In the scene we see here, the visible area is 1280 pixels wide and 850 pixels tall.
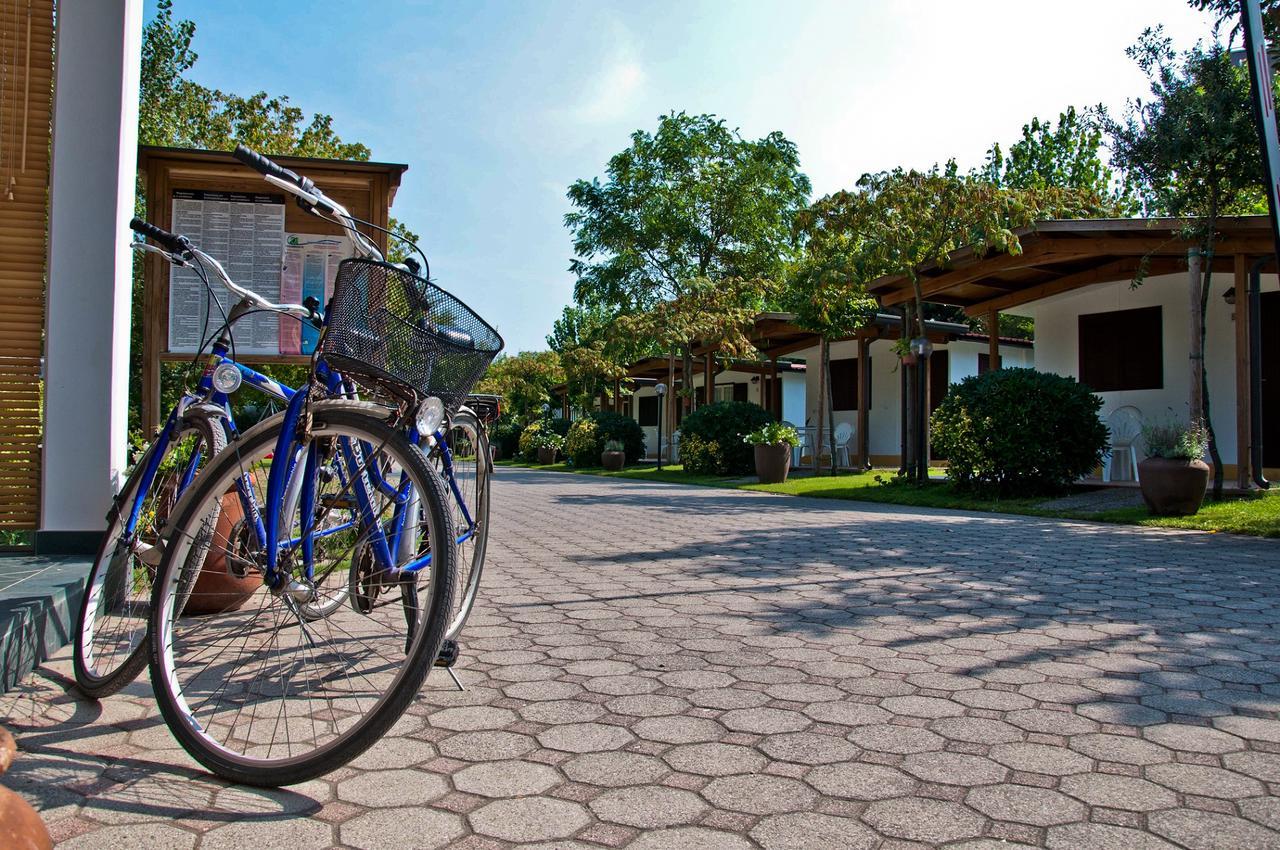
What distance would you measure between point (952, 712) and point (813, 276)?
504 inches

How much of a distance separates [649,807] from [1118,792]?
3.44 ft

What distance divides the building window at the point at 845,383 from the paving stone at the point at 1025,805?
67.4ft

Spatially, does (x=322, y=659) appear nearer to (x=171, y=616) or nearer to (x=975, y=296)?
(x=171, y=616)

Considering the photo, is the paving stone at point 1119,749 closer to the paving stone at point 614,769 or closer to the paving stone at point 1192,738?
the paving stone at point 1192,738

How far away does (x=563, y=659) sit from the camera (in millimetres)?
3219

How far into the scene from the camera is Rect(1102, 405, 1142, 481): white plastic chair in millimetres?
13172

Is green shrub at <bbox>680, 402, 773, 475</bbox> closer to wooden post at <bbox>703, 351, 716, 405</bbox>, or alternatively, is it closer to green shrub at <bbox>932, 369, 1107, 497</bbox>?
wooden post at <bbox>703, 351, 716, 405</bbox>

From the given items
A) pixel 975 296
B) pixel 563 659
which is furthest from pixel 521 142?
pixel 975 296

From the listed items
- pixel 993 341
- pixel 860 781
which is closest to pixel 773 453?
pixel 993 341

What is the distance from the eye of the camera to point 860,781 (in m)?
2.05

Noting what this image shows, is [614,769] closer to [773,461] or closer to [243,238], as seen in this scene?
[243,238]

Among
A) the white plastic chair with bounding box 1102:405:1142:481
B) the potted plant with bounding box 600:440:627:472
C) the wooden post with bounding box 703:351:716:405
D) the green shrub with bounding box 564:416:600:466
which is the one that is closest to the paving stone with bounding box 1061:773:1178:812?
the white plastic chair with bounding box 1102:405:1142:481

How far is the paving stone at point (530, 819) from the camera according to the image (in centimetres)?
177

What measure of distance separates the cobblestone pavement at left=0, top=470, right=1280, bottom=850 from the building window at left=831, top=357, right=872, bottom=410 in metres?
17.7
